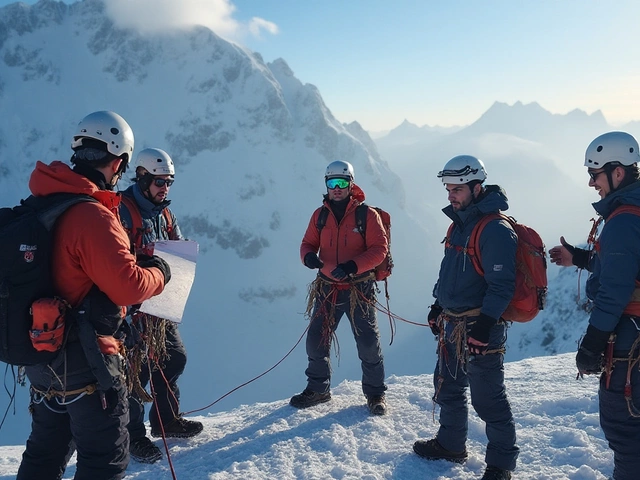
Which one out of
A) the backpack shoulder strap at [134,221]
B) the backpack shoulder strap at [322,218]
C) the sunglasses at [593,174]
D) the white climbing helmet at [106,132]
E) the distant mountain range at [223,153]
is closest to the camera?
the white climbing helmet at [106,132]

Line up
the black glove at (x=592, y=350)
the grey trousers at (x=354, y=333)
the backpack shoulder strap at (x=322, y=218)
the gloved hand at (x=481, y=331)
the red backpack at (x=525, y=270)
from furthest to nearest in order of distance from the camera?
the backpack shoulder strap at (x=322, y=218)
the grey trousers at (x=354, y=333)
the red backpack at (x=525, y=270)
the gloved hand at (x=481, y=331)
the black glove at (x=592, y=350)

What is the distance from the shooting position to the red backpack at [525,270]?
13.7 feet

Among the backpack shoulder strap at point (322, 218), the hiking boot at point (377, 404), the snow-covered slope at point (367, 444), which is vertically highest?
the backpack shoulder strap at point (322, 218)

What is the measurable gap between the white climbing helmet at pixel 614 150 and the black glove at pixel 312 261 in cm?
328

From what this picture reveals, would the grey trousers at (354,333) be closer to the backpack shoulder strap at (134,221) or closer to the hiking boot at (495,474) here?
the hiking boot at (495,474)

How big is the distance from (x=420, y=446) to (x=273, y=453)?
159 centimetres

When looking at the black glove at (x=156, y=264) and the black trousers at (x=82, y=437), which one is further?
the black glove at (x=156, y=264)

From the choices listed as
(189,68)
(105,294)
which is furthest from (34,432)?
(189,68)

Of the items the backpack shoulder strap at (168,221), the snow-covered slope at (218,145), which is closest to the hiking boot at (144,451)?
the backpack shoulder strap at (168,221)

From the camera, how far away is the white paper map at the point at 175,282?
425cm

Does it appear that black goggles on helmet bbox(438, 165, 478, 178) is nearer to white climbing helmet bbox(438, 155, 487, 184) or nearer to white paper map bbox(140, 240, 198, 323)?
white climbing helmet bbox(438, 155, 487, 184)

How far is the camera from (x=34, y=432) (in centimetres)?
331

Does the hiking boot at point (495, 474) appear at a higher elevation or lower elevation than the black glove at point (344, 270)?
lower

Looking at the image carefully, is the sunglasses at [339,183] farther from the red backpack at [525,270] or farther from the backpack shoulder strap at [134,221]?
the backpack shoulder strap at [134,221]
